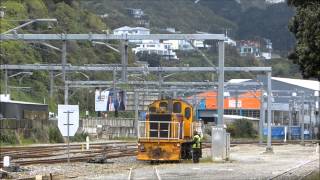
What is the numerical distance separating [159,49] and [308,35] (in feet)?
185

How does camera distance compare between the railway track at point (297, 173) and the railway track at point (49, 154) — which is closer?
the railway track at point (297, 173)

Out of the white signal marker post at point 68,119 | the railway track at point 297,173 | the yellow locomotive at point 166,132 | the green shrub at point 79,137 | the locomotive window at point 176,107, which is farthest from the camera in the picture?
the green shrub at point 79,137

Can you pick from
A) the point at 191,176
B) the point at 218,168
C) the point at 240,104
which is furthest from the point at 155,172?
the point at 240,104

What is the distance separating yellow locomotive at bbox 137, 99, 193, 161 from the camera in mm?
34219

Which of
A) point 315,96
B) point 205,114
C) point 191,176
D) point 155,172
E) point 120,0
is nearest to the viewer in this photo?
point 191,176

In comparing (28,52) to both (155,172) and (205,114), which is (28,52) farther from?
(155,172)

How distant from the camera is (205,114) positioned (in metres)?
108

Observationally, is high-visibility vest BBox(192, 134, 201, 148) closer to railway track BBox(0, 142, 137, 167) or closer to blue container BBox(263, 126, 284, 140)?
railway track BBox(0, 142, 137, 167)

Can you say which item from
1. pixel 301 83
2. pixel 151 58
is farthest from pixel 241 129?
pixel 301 83

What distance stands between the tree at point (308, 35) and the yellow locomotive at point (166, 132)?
14631 mm

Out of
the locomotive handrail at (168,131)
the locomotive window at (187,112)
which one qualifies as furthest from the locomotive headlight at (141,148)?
the locomotive window at (187,112)

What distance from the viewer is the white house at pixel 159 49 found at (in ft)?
223

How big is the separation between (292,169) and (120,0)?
123240 mm

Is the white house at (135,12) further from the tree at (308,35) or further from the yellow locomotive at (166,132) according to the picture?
the tree at (308,35)
